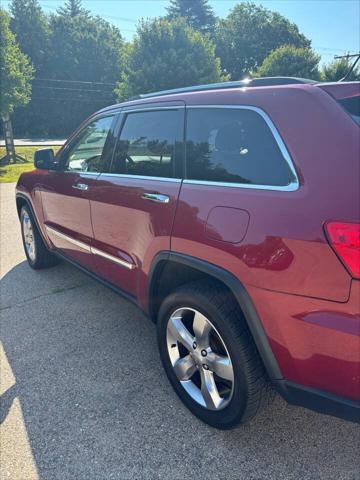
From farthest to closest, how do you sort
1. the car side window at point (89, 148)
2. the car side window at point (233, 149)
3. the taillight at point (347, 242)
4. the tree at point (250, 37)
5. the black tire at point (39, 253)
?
the tree at point (250, 37)
the black tire at point (39, 253)
the car side window at point (89, 148)
the car side window at point (233, 149)
the taillight at point (347, 242)

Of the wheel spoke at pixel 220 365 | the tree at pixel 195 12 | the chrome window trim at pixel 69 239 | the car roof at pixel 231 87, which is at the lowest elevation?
the wheel spoke at pixel 220 365

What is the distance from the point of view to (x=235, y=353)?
2.00 metres

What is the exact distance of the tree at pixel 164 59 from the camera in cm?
2177

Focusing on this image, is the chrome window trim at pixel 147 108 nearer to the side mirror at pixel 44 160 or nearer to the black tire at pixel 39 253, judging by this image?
the side mirror at pixel 44 160

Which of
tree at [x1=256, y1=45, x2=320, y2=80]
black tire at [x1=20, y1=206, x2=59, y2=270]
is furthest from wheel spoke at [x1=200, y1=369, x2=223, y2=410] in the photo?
tree at [x1=256, y1=45, x2=320, y2=80]

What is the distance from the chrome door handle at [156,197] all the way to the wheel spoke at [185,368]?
0.95m

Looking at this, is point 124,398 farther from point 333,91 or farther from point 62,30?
point 62,30

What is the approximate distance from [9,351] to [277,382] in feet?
7.15

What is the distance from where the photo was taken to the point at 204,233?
2068 mm

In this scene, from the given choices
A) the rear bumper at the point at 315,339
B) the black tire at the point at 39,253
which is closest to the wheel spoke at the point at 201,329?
the rear bumper at the point at 315,339

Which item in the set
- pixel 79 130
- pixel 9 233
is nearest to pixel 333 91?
pixel 79 130

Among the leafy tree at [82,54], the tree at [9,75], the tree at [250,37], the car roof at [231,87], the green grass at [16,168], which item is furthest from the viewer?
the tree at [250,37]

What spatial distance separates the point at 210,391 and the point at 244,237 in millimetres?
951

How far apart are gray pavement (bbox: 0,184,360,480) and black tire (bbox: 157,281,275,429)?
0.64 ft
